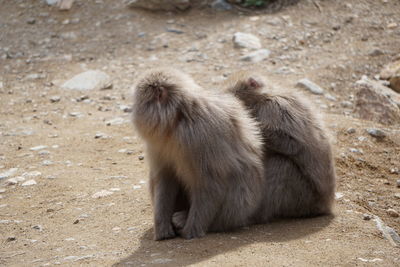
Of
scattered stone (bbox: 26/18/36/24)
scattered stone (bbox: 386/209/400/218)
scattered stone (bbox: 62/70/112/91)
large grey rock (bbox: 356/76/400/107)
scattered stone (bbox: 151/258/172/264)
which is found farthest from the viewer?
scattered stone (bbox: 26/18/36/24)

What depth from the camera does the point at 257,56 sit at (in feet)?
31.8

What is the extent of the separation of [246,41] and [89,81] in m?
2.67

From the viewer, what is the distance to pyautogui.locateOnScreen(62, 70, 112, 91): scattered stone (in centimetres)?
926

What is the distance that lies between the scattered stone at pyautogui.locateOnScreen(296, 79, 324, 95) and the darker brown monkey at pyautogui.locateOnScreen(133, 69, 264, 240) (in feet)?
12.7

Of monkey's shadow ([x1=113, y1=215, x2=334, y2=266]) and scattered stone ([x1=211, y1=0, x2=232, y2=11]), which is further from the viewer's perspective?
scattered stone ([x1=211, y1=0, x2=232, y2=11])

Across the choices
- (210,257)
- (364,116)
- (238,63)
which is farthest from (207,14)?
(210,257)

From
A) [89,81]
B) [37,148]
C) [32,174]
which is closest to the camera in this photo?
[32,174]

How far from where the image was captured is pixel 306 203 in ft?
17.2

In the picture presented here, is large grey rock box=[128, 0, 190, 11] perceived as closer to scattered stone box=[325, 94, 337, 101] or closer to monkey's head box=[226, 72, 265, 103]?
scattered stone box=[325, 94, 337, 101]

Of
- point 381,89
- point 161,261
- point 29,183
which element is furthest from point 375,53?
point 161,261

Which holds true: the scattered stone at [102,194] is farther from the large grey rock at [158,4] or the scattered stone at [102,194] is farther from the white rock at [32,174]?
the large grey rock at [158,4]

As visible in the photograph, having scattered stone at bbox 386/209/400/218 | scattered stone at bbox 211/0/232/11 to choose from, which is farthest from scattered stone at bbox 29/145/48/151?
scattered stone at bbox 211/0/232/11

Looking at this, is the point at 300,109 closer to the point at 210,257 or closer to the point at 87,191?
the point at 210,257

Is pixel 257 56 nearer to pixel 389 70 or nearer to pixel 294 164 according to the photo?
pixel 389 70
